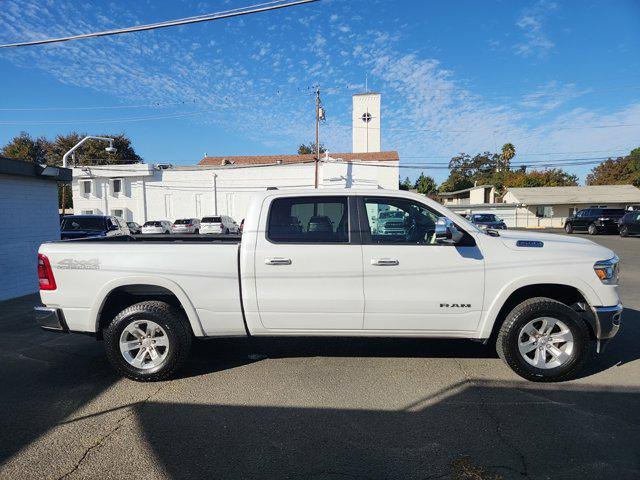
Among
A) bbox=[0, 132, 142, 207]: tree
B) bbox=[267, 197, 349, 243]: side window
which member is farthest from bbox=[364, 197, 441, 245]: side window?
bbox=[0, 132, 142, 207]: tree

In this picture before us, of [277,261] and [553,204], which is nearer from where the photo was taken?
[277,261]

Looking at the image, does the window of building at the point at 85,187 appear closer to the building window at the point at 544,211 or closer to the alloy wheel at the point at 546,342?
the alloy wheel at the point at 546,342

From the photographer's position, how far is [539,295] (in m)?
4.21

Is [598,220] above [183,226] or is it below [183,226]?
above

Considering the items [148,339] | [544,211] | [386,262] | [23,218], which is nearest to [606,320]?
[386,262]

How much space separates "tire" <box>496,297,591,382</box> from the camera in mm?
3906

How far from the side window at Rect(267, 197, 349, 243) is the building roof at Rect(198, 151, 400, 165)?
29.7 meters

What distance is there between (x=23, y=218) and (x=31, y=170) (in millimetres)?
1137

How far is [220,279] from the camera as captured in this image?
160 inches

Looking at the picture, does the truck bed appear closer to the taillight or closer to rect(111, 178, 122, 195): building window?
the taillight

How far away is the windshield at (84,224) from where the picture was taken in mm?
13211

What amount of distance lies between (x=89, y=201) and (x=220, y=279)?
38024 mm

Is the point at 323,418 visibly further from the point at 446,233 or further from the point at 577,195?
the point at 577,195

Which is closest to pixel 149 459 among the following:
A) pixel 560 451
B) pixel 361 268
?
pixel 361 268
